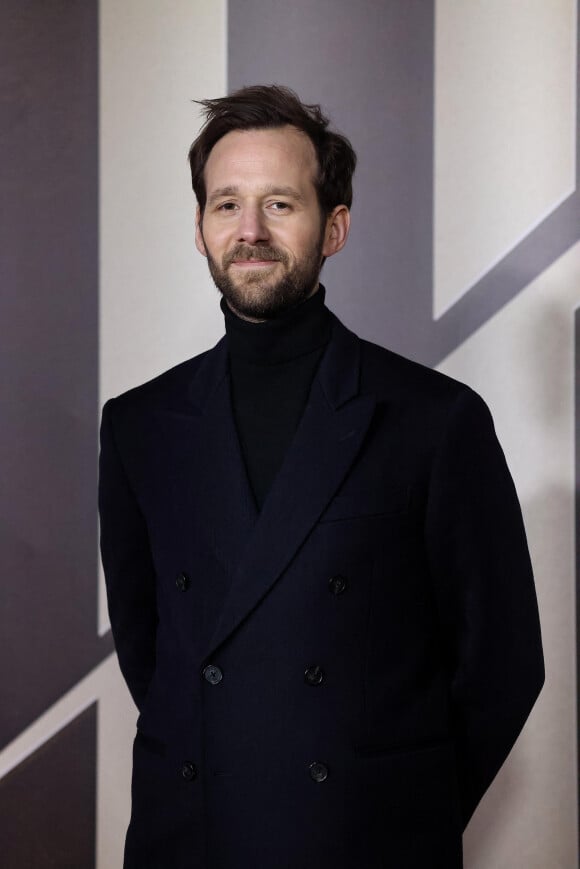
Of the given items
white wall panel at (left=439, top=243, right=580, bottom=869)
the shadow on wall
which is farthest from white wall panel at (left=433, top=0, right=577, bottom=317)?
the shadow on wall

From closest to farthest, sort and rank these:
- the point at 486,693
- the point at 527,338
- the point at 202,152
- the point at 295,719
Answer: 1. the point at 295,719
2. the point at 486,693
3. the point at 202,152
4. the point at 527,338

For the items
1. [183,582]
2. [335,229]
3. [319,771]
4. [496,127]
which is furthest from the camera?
[496,127]

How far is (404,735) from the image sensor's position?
1383mm

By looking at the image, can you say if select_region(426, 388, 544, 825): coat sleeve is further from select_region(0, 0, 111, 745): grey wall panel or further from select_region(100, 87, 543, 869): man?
select_region(0, 0, 111, 745): grey wall panel

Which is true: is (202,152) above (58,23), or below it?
below

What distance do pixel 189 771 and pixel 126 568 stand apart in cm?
38

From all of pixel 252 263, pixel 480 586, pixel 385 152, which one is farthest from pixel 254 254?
pixel 385 152

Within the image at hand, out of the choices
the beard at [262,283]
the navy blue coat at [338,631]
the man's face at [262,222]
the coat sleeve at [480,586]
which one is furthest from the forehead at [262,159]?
the coat sleeve at [480,586]

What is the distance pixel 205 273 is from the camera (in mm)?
2205

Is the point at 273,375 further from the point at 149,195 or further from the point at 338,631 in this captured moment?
the point at 149,195

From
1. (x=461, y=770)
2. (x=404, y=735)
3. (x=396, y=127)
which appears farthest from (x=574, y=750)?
(x=396, y=127)

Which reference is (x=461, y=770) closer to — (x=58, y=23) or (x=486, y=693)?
(x=486, y=693)

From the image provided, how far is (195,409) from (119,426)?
6.5 inches

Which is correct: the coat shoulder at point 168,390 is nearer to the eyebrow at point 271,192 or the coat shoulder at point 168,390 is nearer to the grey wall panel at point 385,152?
the eyebrow at point 271,192
